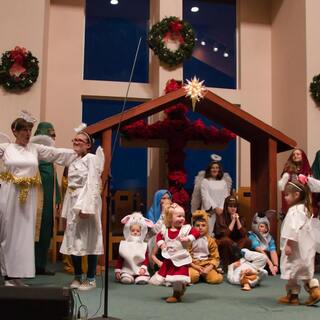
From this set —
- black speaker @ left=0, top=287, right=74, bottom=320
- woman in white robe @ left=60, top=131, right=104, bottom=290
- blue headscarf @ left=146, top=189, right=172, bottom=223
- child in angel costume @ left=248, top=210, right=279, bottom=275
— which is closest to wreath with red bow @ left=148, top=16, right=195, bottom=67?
blue headscarf @ left=146, top=189, right=172, bottom=223

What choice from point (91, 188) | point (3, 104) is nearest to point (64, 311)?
point (91, 188)

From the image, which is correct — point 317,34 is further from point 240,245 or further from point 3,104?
point 3,104

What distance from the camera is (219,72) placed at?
945 cm

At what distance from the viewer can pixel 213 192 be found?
7.16 metres

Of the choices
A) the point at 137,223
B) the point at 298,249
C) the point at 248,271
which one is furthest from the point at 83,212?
the point at 298,249

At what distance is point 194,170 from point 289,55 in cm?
266

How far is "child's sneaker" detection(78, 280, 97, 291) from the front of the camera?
4.89 metres

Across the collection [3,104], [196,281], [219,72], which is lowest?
→ [196,281]

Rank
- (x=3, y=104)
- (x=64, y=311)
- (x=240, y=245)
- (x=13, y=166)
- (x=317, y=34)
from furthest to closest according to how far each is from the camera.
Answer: (x=317, y=34) → (x=3, y=104) → (x=240, y=245) → (x=13, y=166) → (x=64, y=311)

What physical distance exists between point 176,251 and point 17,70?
4.35 meters

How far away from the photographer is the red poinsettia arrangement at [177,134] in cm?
740

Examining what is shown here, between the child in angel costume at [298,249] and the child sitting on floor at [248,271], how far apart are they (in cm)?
76

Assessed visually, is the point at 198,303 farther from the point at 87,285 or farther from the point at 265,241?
the point at 265,241

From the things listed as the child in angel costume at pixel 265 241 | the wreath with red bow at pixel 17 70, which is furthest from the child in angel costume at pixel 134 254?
the wreath with red bow at pixel 17 70
